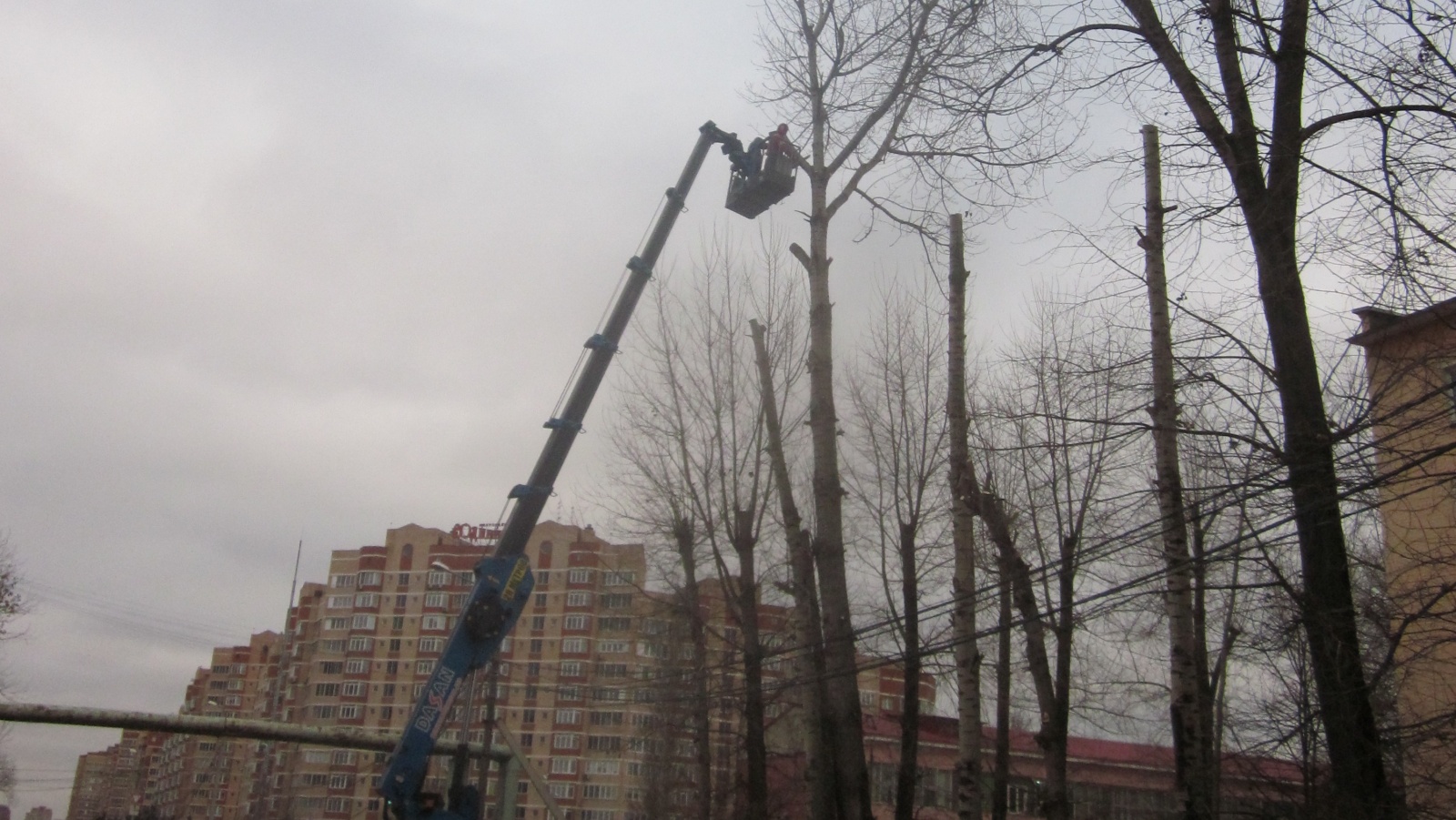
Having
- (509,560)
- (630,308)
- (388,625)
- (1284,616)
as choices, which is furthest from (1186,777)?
(388,625)

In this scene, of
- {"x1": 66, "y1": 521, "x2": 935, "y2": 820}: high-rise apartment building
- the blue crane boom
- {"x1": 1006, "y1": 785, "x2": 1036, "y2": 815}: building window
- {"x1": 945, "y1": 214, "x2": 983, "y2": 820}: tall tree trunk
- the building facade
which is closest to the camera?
the building facade

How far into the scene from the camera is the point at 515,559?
37.0ft

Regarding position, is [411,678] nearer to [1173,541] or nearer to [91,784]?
[91,784]

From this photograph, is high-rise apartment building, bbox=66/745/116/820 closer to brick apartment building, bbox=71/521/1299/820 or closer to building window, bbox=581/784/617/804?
brick apartment building, bbox=71/521/1299/820

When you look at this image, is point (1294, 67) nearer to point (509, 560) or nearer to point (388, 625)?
point (509, 560)

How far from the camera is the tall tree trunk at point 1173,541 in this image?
8781mm

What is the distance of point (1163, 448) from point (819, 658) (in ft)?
17.5

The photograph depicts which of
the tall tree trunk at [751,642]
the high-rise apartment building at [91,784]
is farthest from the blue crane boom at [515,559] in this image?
the high-rise apartment building at [91,784]

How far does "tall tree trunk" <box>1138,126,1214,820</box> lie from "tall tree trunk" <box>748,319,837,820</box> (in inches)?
131

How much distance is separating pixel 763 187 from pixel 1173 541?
20.7 feet

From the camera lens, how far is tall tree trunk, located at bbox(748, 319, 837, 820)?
1243cm

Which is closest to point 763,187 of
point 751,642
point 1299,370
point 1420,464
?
point 1299,370

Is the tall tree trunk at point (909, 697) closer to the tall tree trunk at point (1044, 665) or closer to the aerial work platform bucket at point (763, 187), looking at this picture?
the tall tree trunk at point (1044, 665)

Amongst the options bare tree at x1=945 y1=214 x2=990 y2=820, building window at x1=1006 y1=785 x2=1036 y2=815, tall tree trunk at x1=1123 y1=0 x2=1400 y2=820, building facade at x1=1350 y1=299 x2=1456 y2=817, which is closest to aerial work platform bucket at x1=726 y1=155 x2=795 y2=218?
bare tree at x1=945 y1=214 x2=990 y2=820
